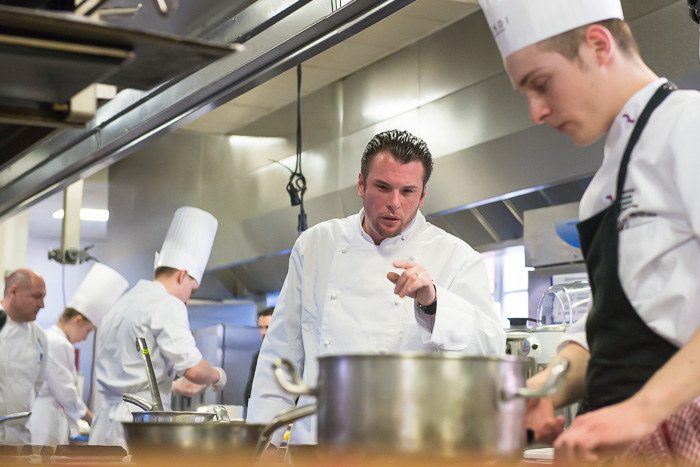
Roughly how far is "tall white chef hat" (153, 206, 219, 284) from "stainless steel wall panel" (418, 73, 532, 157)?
1.44m

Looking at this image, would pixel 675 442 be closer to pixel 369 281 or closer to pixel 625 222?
pixel 625 222

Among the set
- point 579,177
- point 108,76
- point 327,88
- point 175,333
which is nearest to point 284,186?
point 327,88

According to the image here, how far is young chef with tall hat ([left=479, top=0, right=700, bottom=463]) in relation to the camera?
45.0 inches

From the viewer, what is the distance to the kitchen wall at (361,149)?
4371 mm

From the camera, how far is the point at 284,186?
670cm

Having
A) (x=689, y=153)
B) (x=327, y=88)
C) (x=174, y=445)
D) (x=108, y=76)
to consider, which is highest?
(x=327, y=88)

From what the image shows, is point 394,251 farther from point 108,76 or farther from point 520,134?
point 520,134

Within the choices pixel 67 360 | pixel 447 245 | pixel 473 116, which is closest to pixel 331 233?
pixel 447 245

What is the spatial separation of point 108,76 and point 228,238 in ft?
19.7

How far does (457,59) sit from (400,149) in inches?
113

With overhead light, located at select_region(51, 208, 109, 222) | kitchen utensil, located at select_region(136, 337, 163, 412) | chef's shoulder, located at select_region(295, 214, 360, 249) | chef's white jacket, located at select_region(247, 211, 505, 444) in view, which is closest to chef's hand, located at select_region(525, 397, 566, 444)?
chef's white jacket, located at select_region(247, 211, 505, 444)

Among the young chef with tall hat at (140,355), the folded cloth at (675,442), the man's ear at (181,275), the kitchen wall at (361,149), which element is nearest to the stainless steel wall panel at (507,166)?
the kitchen wall at (361,149)

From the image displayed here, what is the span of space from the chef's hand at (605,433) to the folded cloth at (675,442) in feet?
0.47

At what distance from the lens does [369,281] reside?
2535mm
